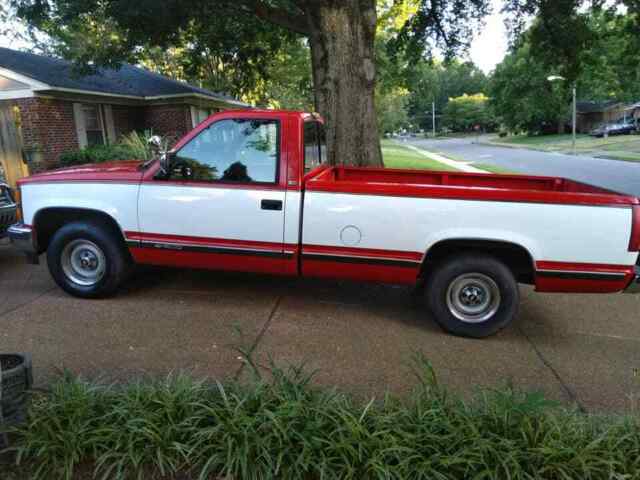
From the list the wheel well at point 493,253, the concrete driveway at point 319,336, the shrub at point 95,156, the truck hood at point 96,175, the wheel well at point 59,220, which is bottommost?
the concrete driveway at point 319,336

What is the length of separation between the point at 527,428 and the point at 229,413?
1.63 m

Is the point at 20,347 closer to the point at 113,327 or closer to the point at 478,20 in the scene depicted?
the point at 113,327

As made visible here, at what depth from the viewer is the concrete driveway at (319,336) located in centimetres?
376

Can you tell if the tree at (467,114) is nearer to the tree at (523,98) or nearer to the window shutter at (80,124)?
the tree at (523,98)

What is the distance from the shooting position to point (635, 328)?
4781 millimetres

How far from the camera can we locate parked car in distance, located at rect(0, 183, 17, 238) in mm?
6426

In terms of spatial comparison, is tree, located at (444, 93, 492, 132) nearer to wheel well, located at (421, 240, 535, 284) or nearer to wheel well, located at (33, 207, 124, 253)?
wheel well, located at (421, 240, 535, 284)

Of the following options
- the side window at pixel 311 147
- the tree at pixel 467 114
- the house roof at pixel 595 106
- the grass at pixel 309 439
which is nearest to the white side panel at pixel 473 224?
the side window at pixel 311 147

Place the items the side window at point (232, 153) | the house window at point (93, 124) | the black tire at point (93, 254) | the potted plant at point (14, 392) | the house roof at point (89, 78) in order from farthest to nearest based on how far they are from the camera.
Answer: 1. the house window at point (93, 124)
2. the house roof at point (89, 78)
3. the black tire at point (93, 254)
4. the side window at point (232, 153)
5. the potted plant at point (14, 392)

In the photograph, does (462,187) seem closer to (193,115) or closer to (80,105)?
(80,105)

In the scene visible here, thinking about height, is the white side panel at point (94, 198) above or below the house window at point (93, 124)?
below

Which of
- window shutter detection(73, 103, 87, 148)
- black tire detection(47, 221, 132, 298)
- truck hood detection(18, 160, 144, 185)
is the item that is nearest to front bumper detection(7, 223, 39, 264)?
black tire detection(47, 221, 132, 298)

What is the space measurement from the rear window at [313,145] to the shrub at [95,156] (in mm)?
9579

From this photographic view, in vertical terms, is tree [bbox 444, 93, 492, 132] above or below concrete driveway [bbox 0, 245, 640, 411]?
above
